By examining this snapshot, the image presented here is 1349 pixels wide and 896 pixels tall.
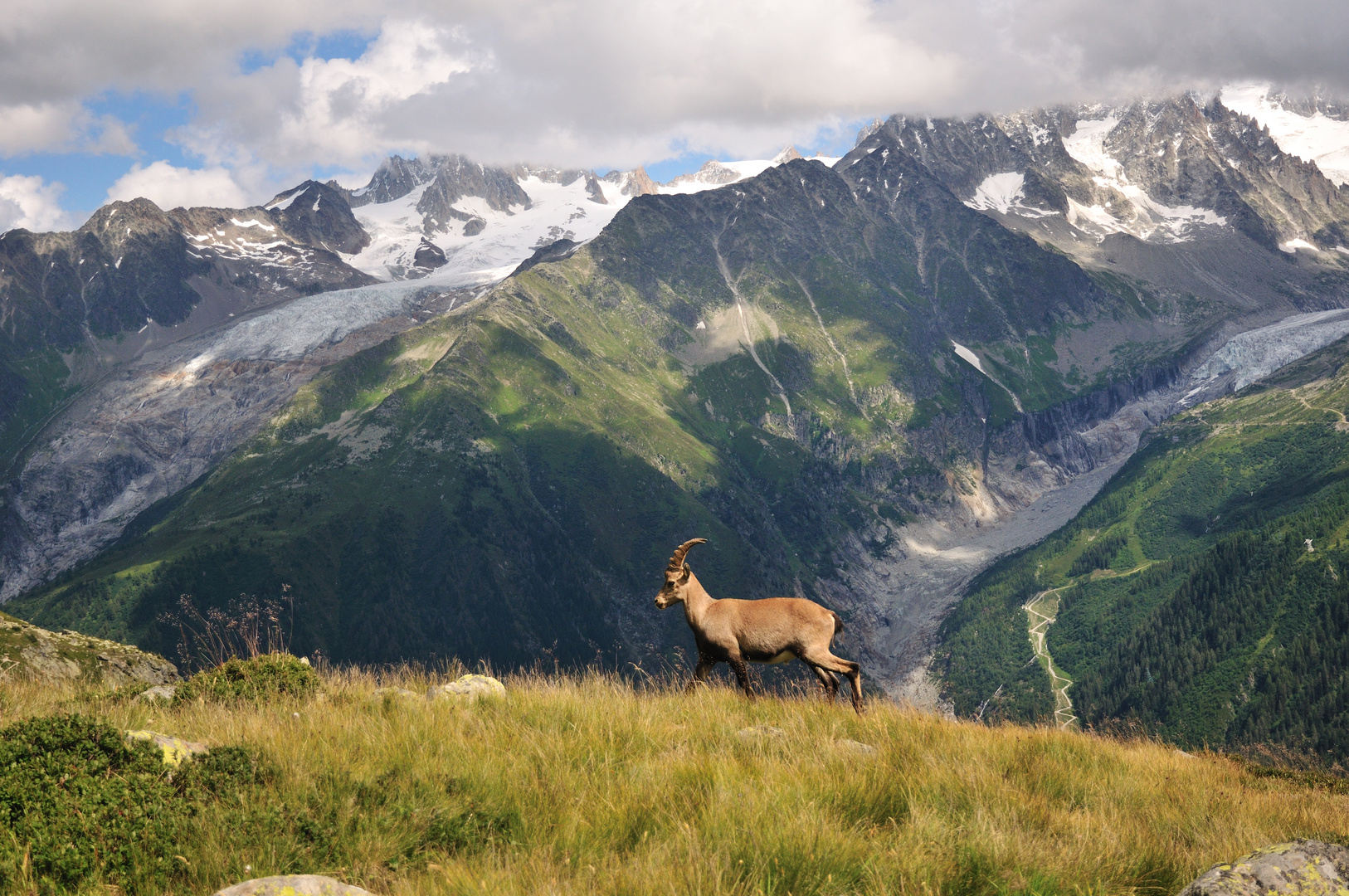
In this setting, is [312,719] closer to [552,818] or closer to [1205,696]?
[552,818]

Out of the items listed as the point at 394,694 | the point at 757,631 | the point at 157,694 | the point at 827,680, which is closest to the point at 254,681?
the point at 157,694

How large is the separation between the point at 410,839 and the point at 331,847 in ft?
2.02

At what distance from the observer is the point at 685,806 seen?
6934 mm

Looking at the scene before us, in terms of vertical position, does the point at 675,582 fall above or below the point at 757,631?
above

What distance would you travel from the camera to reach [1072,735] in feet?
39.3

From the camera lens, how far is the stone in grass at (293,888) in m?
4.98

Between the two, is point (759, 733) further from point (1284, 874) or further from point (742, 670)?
point (1284, 874)

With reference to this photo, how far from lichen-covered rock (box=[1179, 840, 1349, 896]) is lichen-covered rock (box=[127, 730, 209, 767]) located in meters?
8.65

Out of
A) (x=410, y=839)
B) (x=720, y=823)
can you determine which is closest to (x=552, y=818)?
(x=410, y=839)

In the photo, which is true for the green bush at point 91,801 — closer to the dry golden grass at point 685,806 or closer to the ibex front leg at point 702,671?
the dry golden grass at point 685,806

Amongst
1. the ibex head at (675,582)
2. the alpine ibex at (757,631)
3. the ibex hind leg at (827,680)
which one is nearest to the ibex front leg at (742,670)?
the alpine ibex at (757,631)

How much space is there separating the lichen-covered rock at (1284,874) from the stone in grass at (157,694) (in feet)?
40.1

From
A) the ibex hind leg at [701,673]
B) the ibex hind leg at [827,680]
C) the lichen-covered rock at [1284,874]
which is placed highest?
the lichen-covered rock at [1284,874]

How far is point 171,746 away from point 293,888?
3763 mm
